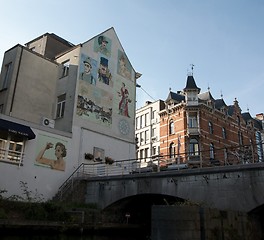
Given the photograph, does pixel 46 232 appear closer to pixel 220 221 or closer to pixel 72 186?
pixel 72 186

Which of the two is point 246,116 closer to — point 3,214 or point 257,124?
point 257,124

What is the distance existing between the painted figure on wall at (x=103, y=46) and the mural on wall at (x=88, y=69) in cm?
169

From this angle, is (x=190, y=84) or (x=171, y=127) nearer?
Answer: (x=190, y=84)

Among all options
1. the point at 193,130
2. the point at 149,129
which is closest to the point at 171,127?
the point at 193,130

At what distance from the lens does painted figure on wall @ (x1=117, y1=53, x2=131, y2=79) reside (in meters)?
30.6

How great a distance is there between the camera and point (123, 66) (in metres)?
31.0

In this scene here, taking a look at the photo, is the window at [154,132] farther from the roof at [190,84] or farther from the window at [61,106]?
the window at [61,106]

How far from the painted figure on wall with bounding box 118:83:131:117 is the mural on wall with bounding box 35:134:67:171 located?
784 centimetres

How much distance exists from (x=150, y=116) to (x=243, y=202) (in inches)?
1351

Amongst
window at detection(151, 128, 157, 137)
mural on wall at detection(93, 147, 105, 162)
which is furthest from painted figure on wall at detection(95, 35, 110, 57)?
window at detection(151, 128, 157, 137)

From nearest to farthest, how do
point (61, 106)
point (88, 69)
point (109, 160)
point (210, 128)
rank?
1. point (109, 160)
2. point (61, 106)
3. point (88, 69)
4. point (210, 128)

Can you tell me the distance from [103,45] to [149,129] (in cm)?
2035

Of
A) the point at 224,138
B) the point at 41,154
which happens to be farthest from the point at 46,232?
the point at 224,138

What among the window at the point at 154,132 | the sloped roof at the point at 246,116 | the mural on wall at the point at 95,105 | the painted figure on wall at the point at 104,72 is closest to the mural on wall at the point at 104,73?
the painted figure on wall at the point at 104,72
